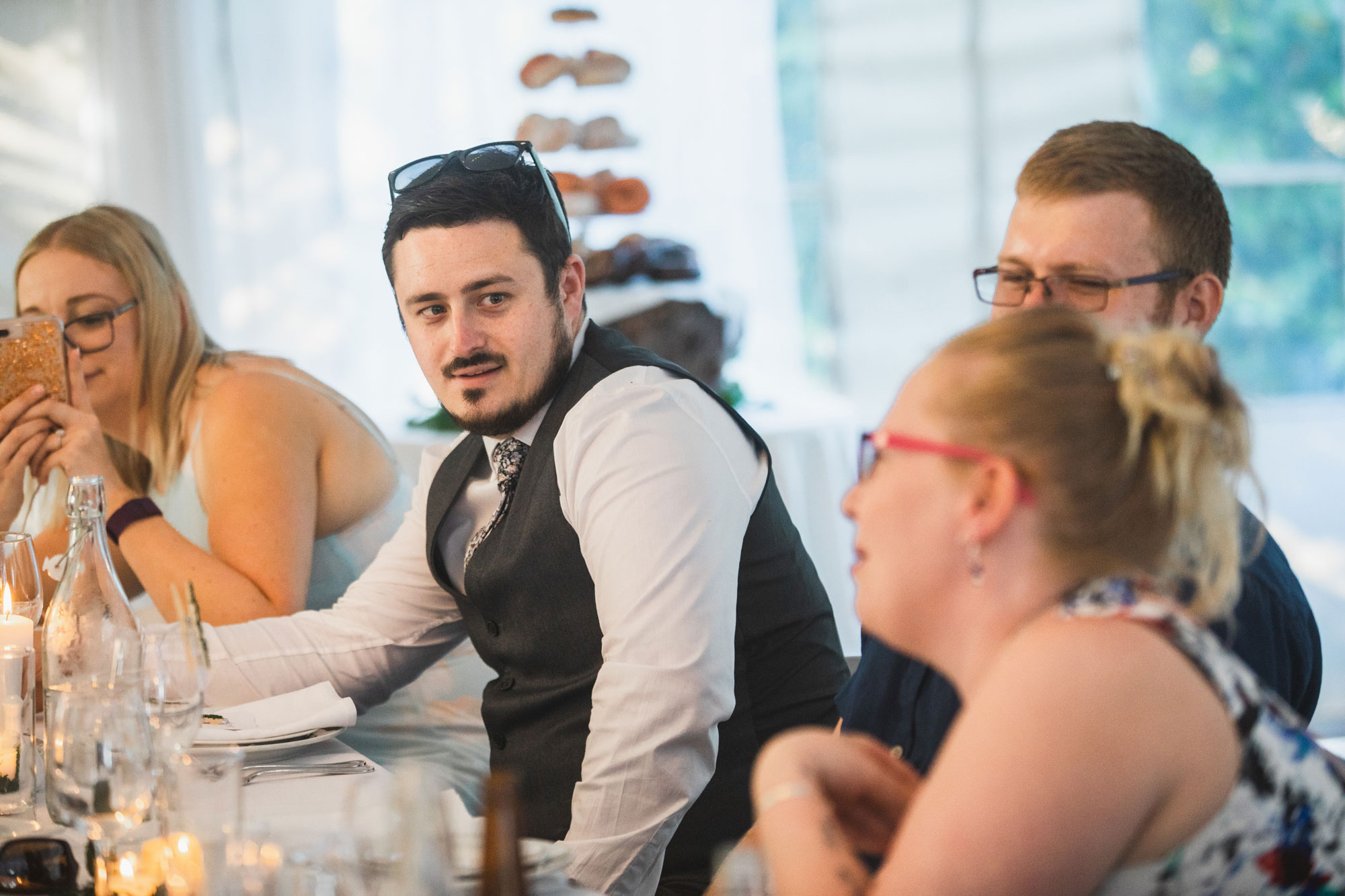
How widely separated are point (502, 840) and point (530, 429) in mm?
1047

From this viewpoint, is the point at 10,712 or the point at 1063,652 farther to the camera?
the point at 10,712

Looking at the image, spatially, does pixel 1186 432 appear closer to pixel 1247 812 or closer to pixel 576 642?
pixel 1247 812

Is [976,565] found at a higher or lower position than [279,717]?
higher

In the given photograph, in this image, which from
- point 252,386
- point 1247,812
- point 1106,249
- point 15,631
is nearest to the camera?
point 1247,812

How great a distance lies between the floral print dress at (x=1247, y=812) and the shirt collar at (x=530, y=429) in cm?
99

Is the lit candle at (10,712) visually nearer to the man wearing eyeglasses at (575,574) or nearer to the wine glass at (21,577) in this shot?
the wine glass at (21,577)

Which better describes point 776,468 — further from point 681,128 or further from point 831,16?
point 831,16

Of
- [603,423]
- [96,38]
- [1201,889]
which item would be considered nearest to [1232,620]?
[1201,889]

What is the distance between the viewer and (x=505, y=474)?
1.71 metres

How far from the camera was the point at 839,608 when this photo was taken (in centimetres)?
389

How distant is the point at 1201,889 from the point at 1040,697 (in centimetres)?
20

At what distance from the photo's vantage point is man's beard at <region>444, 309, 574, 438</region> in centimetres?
166

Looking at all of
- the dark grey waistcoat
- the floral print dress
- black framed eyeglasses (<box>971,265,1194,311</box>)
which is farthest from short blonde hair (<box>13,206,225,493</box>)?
the floral print dress

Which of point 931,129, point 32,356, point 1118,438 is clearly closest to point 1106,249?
point 1118,438
